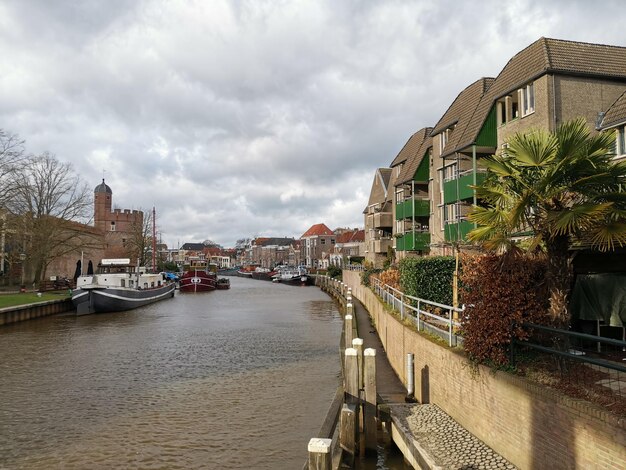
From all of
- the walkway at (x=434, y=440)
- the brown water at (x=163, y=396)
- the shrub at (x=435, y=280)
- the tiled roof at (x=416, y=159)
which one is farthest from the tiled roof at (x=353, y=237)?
the walkway at (x=434, y=440)

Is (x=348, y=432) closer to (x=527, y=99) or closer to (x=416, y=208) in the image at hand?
(x=527, y=99)

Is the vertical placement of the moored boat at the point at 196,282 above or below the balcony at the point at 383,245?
below

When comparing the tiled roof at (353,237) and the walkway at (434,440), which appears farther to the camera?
the tiled roof at (353,237)

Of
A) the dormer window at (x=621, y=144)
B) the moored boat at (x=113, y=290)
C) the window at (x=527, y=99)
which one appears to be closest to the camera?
the dormer window at (x=621, y=144)

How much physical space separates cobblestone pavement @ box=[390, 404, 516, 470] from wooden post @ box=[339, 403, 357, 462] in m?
1.08

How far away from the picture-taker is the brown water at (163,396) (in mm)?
10719

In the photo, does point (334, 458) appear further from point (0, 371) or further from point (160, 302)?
point (160, 302)

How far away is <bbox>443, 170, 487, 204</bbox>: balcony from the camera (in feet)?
81.0

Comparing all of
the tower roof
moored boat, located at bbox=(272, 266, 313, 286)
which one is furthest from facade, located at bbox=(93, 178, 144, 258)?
moored boat, located at bbox=(272, 266, 313, 286)

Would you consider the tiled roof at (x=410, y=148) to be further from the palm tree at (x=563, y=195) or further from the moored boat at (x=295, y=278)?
the moored boat at (x=295, y=278)

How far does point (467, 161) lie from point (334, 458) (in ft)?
73.3

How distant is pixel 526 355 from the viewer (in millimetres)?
8219

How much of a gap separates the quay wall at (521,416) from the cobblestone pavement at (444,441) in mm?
165

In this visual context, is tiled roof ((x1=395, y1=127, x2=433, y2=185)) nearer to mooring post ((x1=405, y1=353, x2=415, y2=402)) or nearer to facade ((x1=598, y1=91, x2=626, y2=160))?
facade ((x1=598, y1=91, x2=626, y2=160))
